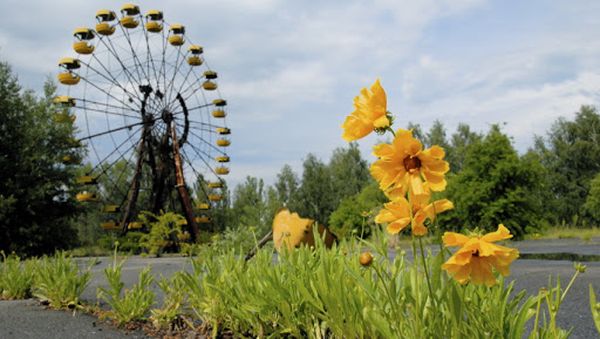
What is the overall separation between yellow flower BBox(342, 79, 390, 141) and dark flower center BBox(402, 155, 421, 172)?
0.10 meters

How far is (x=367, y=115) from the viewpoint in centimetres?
150

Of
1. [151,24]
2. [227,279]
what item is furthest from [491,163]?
[227,279]

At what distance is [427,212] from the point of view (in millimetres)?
1520

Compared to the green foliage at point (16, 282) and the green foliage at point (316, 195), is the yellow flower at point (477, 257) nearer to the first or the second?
the green foliage at point (16, 282)

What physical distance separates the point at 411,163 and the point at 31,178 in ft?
77.9

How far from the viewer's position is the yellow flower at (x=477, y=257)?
134 centimetres

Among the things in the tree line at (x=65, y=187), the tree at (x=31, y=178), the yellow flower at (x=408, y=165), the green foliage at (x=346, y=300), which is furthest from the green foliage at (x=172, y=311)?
the tree at (x=31, y=178)

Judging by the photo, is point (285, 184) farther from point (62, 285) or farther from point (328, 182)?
point (62, 285)

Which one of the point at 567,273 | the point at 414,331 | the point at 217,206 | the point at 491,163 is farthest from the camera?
the point at 217,206

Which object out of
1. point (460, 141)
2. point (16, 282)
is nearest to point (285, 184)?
point (460, 141)

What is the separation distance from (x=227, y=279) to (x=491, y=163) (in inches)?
792

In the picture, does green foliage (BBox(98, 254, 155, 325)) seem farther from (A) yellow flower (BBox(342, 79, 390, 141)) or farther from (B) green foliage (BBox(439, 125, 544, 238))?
(B) green foliage (BBox(439, 125, 544, 238))

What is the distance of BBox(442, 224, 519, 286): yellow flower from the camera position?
1.34m

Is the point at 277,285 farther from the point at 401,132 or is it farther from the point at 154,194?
the point at 154,194
